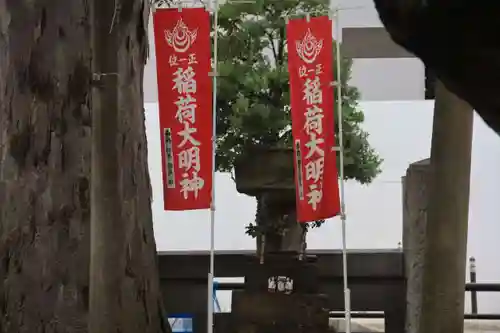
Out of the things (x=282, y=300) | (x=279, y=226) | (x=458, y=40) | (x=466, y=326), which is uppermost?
(x=458, y=40)

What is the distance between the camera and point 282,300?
4203mm

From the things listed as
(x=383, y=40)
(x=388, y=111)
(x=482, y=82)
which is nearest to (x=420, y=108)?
(x=388, y=111)

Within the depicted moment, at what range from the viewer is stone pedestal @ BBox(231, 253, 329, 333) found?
13.7 ft

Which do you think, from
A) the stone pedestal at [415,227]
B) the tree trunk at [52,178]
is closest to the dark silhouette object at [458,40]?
the tree trunk at [52,178]

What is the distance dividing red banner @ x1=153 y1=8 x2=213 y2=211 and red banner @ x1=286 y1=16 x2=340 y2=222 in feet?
1.68

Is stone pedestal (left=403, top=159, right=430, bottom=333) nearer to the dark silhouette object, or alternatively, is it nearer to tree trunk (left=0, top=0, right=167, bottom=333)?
tree trunk (left=0, top=0, right=167, bottom=333)

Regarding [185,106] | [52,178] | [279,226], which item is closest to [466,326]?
[279,226]

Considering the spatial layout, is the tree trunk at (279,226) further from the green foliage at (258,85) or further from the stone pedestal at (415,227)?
the stone pedestal at (415,227)

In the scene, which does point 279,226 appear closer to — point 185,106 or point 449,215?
point 185,106

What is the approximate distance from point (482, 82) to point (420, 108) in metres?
8.27

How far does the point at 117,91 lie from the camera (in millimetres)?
3598

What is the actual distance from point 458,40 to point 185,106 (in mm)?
3208

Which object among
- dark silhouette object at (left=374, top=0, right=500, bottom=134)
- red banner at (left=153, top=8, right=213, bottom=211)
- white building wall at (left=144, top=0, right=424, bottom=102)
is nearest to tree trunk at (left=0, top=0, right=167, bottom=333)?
red banner at (left=153, top=8, right=213, bottom=211)

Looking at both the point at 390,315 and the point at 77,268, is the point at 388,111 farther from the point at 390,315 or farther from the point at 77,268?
the point at 77,268
